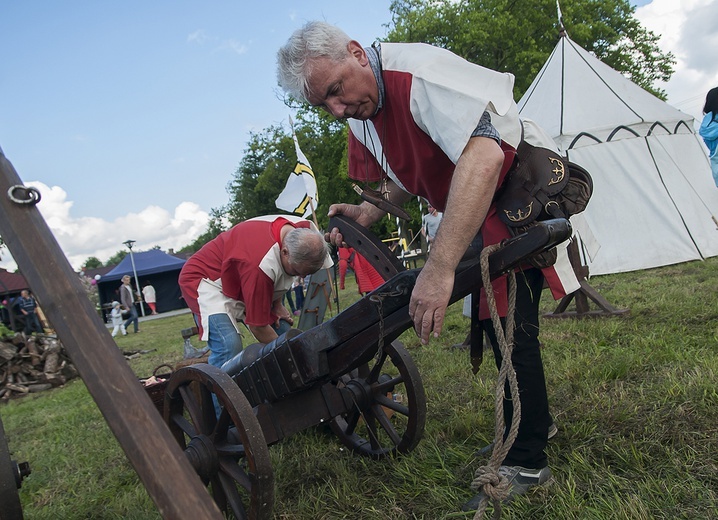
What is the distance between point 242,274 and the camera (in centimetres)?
326

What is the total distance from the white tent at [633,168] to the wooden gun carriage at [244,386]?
269 inches

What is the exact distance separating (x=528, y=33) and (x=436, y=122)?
24.9 metres

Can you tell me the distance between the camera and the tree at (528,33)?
23.1 metres

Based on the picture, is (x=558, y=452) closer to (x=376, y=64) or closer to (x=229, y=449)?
(x=229, y=449)

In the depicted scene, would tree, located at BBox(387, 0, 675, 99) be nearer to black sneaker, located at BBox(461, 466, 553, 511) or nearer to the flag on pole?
the flag on pole

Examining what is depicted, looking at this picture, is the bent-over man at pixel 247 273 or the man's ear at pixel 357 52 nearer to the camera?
the man's ear at pixel 357 52

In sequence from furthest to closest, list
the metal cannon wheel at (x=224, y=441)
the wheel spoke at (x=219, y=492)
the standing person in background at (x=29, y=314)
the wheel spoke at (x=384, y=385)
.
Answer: the standing person in background at (x=29, y=314) → the wheel spoke at (x=384, y=385) → the wheel spoke at (x=219, y=492) → the metal cannon wheel at (x=224, y=441)

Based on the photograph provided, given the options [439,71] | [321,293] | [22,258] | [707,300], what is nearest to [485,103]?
[439,71]

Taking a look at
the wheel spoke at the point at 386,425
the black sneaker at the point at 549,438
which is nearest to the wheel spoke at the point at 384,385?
the wheel spoke at the point at 386,425

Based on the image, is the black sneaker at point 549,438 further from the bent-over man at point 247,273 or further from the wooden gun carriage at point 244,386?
the bent-over man at point 247,273

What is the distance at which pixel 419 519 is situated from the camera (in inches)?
85.9

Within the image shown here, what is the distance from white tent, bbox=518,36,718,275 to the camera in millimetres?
8805

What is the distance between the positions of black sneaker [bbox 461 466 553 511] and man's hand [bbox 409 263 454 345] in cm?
87

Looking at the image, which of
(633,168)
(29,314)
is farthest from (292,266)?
(29,314)
